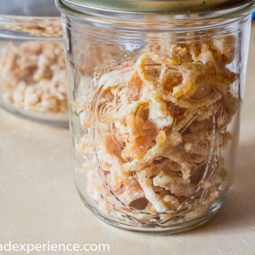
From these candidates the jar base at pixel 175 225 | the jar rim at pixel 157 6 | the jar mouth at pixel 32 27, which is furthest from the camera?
the jar mouth at pixel 32 27

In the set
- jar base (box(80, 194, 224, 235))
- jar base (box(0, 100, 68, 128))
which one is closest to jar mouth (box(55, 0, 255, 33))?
jar base (box(80, 194, 224, 235))

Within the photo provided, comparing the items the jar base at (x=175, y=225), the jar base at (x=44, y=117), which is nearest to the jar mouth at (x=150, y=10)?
the jar base at (x=175, y=225)

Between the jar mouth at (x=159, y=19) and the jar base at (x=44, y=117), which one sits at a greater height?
the jar mouth at (x=159, y=19)

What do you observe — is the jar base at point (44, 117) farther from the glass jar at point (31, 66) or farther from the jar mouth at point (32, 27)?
the jar mouth at point (32, 27)

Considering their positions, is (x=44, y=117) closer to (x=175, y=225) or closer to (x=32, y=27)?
(x=32, y=27)

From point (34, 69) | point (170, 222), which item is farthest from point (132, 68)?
point (34, 69)

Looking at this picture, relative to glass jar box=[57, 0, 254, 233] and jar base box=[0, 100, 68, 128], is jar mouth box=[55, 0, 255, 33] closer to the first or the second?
glass jar box=[57, 0, 254, 233]
